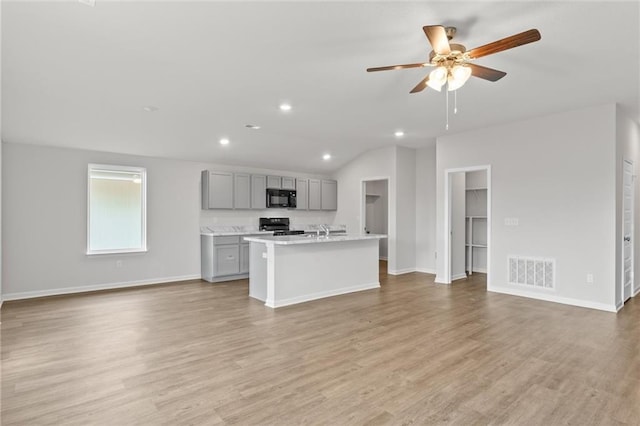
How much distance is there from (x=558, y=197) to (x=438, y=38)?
3765mm

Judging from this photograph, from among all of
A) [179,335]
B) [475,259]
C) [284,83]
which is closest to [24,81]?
[284,83]

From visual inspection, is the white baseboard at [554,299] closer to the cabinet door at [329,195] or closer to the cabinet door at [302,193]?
the cabinet door at [329,195]

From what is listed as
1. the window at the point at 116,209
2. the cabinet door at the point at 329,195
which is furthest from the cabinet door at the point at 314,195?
the window at the point at 116,209

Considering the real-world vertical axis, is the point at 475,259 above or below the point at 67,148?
below

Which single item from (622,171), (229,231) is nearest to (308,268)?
(229,231)

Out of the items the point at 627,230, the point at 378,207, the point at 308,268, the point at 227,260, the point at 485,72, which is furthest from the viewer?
the point at 378,207

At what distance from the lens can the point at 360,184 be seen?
328 inches

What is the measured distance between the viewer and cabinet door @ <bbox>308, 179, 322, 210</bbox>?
8453mm

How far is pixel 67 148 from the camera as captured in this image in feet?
18.7

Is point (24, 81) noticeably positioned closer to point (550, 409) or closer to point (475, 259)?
point (550, 409)

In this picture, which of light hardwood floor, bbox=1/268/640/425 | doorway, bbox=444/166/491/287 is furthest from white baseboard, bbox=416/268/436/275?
light hardwood floor, bbox=1/268/640/425

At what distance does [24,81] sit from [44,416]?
3.27 meters

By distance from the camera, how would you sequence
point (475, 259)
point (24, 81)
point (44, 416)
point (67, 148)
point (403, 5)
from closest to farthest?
point (44, 416)
point (403, 5)
point (24, 81)
point (67, 148)
point (475, 259)

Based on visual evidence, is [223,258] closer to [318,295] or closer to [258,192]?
[258,192]
